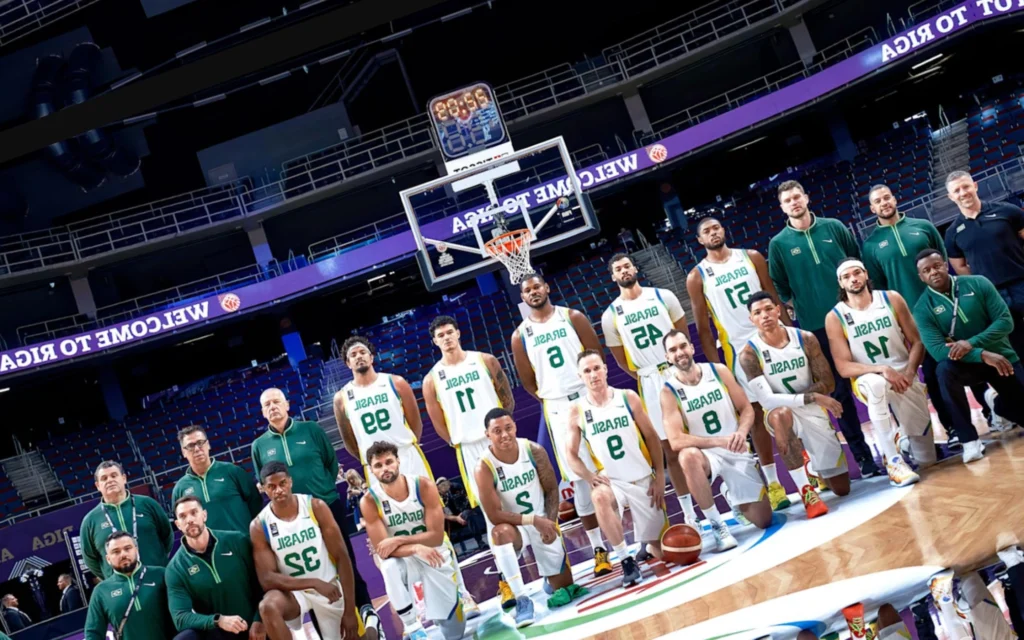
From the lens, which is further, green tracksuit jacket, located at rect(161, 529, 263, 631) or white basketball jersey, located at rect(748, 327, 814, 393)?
white basketball jersey, located at rect(748, 327, 814, 393)

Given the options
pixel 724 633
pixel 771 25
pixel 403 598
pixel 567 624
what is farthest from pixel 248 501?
pixel 771 25

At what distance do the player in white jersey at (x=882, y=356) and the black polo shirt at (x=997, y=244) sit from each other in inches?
38.7

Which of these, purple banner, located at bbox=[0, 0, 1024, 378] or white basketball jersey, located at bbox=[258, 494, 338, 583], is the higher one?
purple banner, located at bbox=[0, 0, 1024, 378]

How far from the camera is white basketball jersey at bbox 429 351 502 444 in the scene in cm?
726

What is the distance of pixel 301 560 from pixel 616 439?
2364 millimetres

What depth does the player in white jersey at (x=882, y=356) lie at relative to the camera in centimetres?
638

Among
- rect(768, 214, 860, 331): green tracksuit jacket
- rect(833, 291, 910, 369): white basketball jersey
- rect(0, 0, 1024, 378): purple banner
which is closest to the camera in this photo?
rect(833, 291, 910, 369): white basketball jersey

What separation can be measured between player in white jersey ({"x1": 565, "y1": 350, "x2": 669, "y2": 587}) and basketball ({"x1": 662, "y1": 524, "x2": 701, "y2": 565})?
0.54ft

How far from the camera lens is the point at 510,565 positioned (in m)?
6.28

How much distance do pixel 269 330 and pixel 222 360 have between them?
4.98ft

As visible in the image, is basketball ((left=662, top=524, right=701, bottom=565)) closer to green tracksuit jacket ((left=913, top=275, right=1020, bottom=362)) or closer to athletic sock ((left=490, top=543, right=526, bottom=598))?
athletic sock ((left=490, top=543, right=526, bottom=598))

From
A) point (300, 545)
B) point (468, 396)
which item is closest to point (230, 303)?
point (468, 396)

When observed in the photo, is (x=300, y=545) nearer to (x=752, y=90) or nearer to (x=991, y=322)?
(x=991, y=322)

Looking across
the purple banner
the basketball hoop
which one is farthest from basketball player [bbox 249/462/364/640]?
the purple banner
